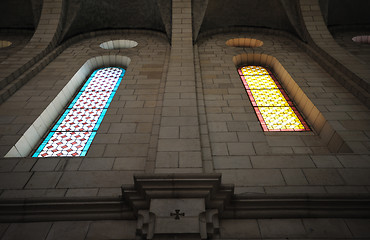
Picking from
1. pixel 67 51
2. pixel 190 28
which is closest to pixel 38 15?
pixel 67 51

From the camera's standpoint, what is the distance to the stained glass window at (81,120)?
4277 millimetres

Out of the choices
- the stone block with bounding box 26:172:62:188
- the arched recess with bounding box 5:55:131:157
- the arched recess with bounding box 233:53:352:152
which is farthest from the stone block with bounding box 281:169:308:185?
the arched recess with bounding box 5:55:131:157

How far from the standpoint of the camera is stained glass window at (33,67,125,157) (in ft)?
14.0

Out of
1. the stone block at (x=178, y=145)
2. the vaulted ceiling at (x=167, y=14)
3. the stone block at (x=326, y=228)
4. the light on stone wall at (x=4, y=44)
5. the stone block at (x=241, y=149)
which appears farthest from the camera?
the light on stone wall at (x=4, y=44)

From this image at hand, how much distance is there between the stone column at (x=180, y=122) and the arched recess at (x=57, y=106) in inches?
78.1

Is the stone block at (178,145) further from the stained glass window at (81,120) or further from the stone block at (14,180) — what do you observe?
the stone block at (14,180)

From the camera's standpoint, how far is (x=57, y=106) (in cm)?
525

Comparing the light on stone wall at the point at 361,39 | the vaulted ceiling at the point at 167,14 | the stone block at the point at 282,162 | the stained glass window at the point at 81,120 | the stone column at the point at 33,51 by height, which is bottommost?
the stone block at the point at 282,162

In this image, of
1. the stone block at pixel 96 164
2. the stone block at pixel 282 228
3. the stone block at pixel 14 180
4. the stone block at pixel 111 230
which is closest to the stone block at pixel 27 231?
the stone block at pixel 111 230

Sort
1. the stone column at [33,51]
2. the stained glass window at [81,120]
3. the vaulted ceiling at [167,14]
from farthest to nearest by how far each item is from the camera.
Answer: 1. the vaulted ceiling at [167,14]
2. the stone column at [33,51]
3. the stained glass window at [81,120]

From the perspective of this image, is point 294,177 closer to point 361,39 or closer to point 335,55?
point 335,55

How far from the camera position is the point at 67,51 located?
766cm

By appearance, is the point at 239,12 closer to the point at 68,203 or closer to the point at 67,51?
the point at 67,51

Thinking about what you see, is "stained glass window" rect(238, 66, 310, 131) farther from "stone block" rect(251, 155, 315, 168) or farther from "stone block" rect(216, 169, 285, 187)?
"stone block" rect(216, 169, 285, 187)
